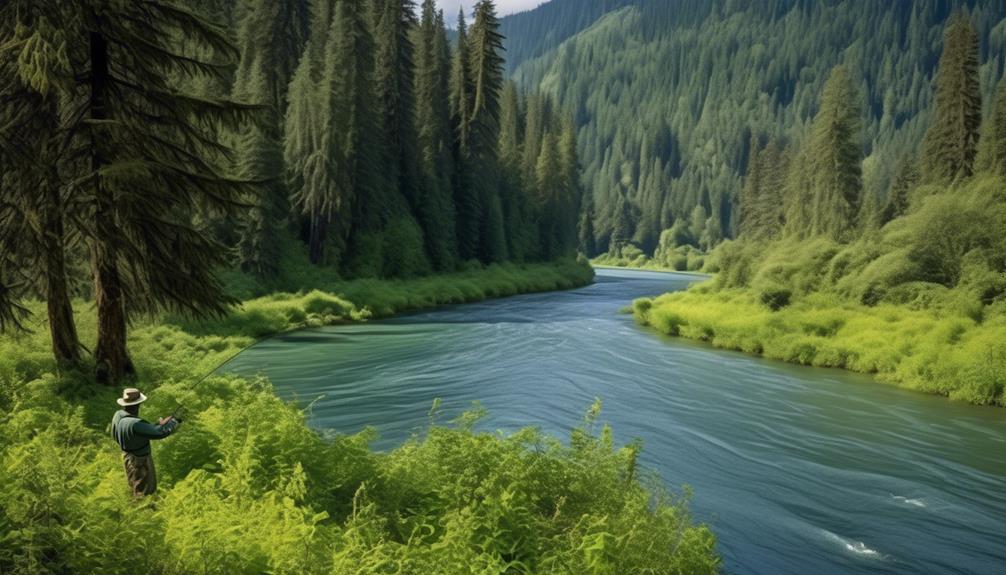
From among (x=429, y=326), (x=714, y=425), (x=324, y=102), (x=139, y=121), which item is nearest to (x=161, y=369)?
(x=139, y=121)

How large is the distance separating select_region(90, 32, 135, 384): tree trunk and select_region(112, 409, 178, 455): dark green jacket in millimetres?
5710

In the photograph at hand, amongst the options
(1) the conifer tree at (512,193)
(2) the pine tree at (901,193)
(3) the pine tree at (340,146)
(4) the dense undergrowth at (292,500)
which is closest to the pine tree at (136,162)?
(4) the dense undergrowth at (292,500)

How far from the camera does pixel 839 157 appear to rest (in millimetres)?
44719

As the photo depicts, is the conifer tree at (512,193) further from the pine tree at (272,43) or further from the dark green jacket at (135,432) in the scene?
the dark green jacket at (135,432)

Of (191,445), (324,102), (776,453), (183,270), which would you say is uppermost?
(324,102)

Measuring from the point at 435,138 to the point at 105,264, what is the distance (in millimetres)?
45357

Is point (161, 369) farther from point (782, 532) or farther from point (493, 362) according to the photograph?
→ point (493, 362)

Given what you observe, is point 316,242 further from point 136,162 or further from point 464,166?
point 136,162

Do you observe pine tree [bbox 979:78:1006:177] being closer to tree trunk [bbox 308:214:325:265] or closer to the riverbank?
the riverbank

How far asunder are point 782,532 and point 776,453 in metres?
4.86

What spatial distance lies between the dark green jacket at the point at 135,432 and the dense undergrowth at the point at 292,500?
43cm

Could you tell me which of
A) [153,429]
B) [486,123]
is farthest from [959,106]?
[153,429]

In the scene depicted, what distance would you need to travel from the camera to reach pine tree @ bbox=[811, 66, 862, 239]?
1736 inches

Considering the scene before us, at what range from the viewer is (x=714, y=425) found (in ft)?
59.4
